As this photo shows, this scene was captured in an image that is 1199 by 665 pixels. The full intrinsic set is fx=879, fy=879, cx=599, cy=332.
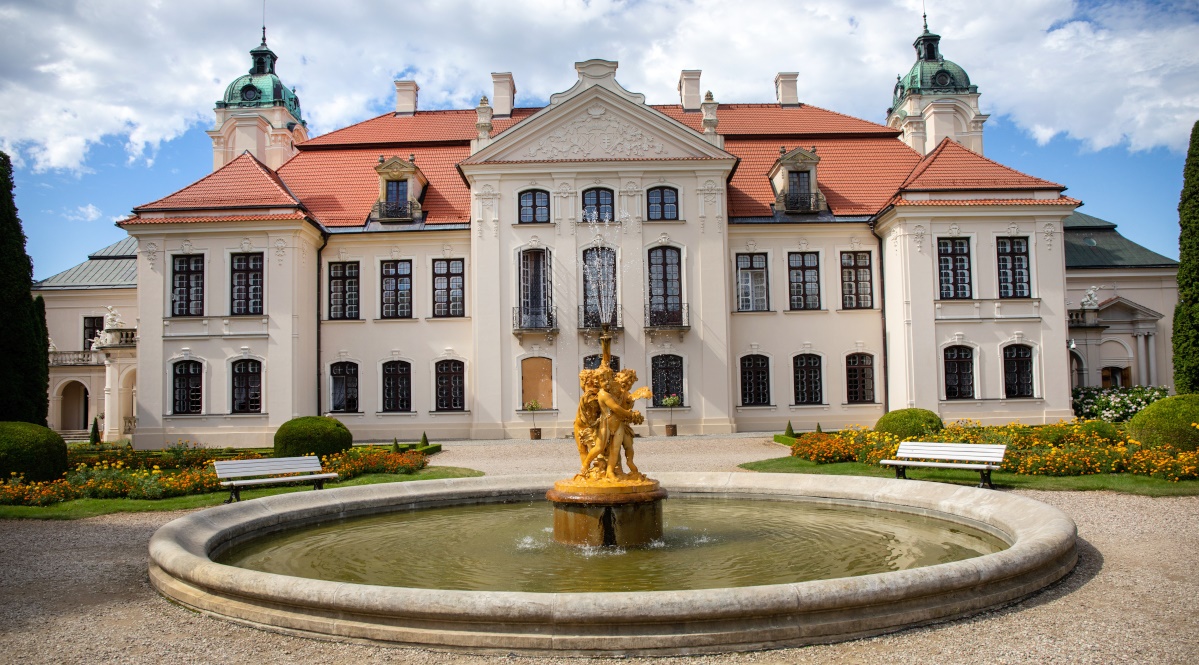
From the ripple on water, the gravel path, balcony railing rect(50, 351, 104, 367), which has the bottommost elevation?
the gravel path

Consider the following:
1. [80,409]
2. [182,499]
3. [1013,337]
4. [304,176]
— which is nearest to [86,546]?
[182,499]

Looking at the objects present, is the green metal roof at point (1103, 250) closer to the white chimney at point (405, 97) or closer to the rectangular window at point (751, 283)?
the rectangular window at point (751, 283)

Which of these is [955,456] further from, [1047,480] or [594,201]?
[594,201]

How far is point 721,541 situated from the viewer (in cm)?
1030

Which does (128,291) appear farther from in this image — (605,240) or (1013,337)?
(1013,337)

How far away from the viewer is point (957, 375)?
2864cm

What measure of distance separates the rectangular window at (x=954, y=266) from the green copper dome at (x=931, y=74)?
21.8 metres

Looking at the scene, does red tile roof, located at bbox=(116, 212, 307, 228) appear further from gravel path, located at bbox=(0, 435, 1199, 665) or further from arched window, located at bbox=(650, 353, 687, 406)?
gravel path, located at bbox=(0, 435, 1199, 665)

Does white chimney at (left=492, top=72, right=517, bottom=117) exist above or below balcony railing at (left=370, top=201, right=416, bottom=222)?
above

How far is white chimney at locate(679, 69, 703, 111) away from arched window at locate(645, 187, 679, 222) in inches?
359

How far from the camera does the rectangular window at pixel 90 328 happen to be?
42031 millimetres

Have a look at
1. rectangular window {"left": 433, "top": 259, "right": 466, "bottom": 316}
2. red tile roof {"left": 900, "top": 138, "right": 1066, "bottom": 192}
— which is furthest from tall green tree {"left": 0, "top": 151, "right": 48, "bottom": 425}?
red tile roof {"left": 900, "top": 138, "right": 1066, "bottom": 192}

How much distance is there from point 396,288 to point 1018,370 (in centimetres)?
2096

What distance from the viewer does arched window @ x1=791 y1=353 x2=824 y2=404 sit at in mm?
30047
